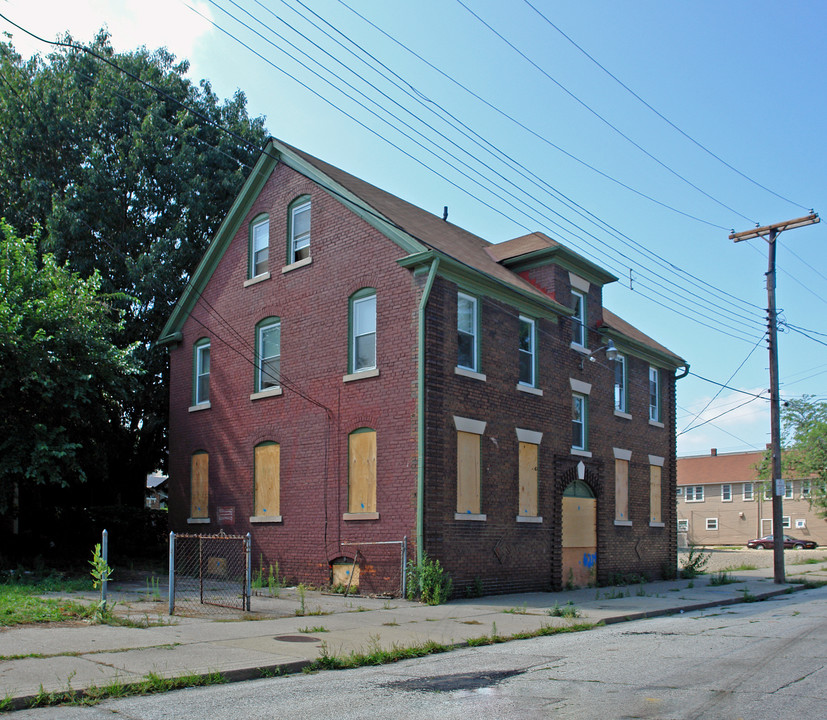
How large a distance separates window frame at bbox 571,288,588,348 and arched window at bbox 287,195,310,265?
7.05 m

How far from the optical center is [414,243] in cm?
1706

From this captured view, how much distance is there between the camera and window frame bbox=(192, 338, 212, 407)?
888 inches

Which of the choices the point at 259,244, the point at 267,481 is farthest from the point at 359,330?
the point at 259,244

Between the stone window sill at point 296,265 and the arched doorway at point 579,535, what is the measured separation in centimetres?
851

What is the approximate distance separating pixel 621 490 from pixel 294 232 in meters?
11.7

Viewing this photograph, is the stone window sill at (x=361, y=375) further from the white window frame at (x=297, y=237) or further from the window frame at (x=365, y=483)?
the white window frame at (x=297, y=237)

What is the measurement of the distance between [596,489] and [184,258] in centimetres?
1423

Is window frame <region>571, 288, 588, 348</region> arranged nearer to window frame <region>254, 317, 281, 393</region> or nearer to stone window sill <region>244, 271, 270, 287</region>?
window frame <region>254, 317, 281, 393</region>

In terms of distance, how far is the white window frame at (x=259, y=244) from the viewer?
69.8 feet

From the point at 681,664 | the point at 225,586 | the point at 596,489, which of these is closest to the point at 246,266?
the point at 225,586

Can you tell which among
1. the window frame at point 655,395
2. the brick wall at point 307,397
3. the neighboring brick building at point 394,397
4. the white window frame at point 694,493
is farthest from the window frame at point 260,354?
the white window frame at point 694,493

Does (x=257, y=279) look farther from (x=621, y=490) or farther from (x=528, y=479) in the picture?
(x=621, y=490)

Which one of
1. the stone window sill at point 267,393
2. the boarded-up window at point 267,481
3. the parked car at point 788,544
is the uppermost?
the stone window sill at point 267,393

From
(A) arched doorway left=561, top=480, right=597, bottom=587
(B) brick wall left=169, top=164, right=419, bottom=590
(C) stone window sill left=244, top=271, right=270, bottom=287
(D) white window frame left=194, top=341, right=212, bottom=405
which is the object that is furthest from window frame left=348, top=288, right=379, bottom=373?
(A) arched doorway left=561, top=480, right=597, bottom=587
